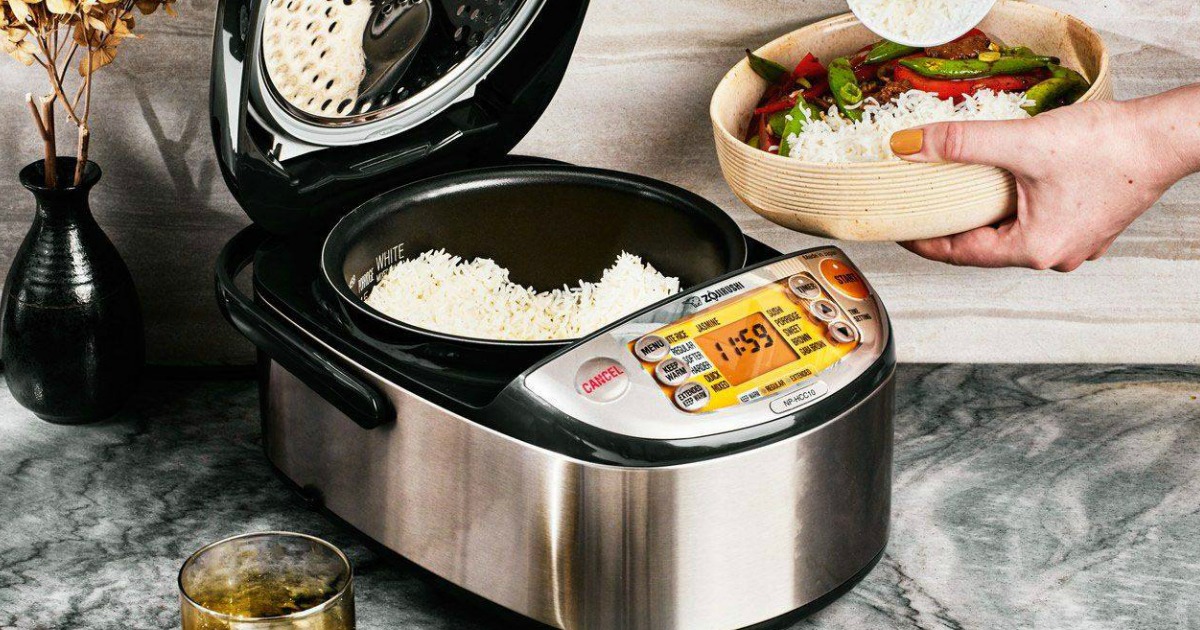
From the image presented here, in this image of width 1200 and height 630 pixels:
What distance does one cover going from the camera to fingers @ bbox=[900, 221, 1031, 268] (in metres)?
1.16

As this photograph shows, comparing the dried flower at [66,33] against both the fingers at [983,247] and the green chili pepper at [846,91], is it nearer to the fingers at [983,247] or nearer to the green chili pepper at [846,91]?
the green chili pepper at [846,91]

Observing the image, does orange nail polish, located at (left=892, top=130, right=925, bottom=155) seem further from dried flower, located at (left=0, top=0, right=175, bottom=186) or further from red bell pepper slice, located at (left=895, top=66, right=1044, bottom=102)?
dried flower, located at (left=0, top=0, right=175, bottom=186)

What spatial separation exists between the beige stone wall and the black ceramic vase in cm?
14

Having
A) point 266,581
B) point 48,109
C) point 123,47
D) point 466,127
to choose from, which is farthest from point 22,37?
point 266,581

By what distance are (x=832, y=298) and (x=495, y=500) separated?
32 centimetres

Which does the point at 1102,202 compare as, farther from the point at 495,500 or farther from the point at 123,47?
the point at 123,47

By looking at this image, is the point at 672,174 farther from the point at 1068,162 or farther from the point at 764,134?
the point at 1068,162

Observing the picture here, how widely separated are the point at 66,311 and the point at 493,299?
0.44 m

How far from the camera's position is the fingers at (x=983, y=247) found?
3.80 feet

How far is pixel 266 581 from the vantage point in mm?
856

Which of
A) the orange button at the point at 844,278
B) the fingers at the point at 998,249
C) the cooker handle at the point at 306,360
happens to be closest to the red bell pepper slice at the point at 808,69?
the fingers at the point at 998,249

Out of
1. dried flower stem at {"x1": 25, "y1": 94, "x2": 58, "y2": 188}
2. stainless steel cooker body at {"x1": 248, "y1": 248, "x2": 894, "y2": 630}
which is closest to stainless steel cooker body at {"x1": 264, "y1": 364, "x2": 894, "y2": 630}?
stainless steel cooker body at {"x1": 248, "y1": 248, "x2": 894, "y2": 630}

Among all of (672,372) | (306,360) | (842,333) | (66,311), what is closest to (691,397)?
(672,372)

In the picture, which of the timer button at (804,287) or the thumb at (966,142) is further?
the thumb at (966,142)
